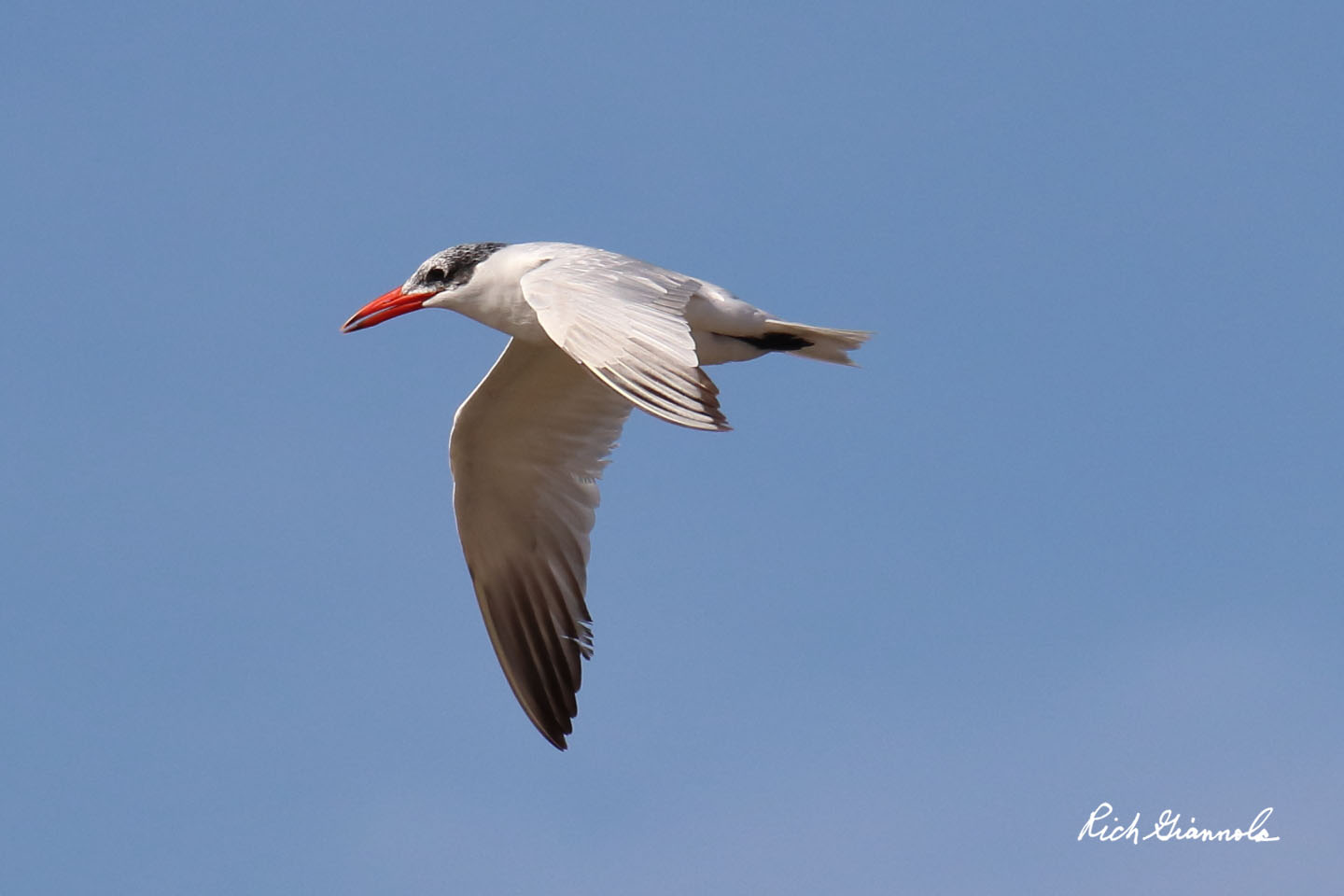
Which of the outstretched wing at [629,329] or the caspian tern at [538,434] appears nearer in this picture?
the outstretched wing at [629,329]

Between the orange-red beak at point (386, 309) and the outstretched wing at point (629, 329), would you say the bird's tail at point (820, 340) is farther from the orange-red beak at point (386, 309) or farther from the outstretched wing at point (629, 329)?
the orange-red beak at point (386, 309)

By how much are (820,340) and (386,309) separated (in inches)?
106

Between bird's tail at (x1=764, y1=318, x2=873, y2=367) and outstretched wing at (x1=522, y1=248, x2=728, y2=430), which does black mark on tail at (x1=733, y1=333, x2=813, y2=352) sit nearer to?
bird's tail at (x1=764, y1=318, x2=873, y2=367)

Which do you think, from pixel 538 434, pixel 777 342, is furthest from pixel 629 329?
pixel 538 434

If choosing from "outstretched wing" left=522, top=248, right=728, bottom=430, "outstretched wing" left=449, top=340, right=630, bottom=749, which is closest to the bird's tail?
"outstretched wing" left=522, top=248, right=728, bottom=430

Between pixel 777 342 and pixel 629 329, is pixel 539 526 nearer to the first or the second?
pixel 777 342

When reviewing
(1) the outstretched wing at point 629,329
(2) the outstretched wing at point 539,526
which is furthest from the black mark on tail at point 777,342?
(2) the outstretched wing at point 539,526

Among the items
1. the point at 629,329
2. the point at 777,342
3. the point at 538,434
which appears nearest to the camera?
the point at 629,329

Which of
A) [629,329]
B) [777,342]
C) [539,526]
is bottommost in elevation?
[629,329]

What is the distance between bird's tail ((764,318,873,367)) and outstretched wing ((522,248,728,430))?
100cm

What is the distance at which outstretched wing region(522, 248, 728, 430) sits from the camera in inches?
329

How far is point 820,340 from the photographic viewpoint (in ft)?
37.4

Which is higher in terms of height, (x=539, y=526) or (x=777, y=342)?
(x=777, y=342)

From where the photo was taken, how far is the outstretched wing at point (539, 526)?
12.6 metres
